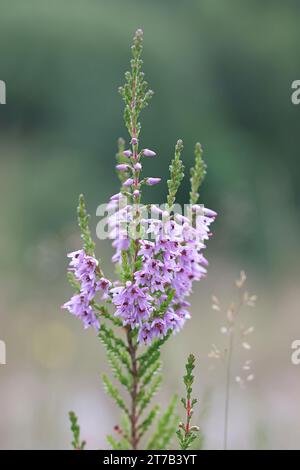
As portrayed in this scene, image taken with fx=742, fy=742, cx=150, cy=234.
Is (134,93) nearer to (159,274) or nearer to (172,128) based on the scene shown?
(159,274)

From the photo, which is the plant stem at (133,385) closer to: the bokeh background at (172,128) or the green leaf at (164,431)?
the green leaf at (164,431)

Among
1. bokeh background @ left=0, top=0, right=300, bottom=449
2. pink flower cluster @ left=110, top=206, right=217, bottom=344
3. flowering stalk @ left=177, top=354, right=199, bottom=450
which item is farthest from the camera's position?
bokeh background @ left=0, top=0, right=300, bottom=449

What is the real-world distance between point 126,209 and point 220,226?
55.3ft

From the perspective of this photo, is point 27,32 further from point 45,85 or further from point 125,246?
point 125,246

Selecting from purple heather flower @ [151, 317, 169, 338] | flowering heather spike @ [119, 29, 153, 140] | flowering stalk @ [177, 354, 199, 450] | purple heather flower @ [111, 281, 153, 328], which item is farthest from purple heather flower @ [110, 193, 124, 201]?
flowering stalk @ [177, 354, 199, 450]

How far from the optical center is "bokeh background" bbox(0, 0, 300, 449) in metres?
16.6

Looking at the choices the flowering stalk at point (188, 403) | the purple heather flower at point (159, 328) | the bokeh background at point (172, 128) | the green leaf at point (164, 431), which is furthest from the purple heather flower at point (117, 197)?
the bokeh background at point (172, 128)

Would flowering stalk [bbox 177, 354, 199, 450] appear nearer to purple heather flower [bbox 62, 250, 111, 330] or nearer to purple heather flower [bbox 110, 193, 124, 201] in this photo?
purple heather flower [bbox 62, 250, 111, 330]

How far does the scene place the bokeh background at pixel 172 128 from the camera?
54.4 feet

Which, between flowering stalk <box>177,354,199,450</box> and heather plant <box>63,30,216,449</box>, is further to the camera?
heather plant <box>63,30,216,449</box>

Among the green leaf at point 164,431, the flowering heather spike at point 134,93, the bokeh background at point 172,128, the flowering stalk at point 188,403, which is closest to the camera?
the flowering stalk at point 188,403

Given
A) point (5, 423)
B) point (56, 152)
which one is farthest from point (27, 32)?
point (5, 423)

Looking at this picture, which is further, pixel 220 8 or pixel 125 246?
pixel 220 8

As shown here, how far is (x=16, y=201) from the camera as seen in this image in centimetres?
1969
